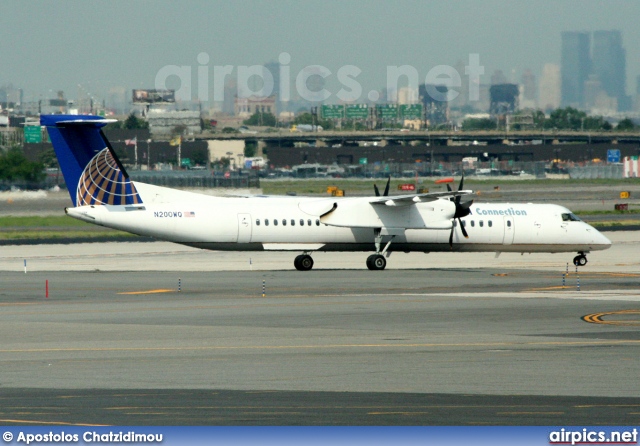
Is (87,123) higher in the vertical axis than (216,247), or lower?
higher

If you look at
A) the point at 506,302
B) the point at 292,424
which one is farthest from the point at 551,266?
the point at 292,424

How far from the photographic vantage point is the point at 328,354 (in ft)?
73.3

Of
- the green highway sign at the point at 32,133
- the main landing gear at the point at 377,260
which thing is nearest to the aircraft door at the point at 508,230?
the main landing gear at the point at 377,260

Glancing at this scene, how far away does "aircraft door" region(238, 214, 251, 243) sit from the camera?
42.8 meters

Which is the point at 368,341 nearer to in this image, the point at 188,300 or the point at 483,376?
the point at 483,376

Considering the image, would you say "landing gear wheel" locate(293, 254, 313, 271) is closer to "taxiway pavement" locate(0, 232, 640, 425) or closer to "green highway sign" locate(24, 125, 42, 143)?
"taxiway pavement" locate(0, 232, 640, 425)

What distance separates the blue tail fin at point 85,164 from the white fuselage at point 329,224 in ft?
1.54

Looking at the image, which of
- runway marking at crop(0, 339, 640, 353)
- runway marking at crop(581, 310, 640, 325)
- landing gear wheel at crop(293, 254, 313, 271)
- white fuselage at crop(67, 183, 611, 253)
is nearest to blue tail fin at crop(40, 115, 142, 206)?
white fuselage at crop(67, 183, 611, 253)

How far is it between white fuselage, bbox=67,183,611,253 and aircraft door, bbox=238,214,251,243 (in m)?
0.04

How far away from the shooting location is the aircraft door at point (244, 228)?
4277 centimetres

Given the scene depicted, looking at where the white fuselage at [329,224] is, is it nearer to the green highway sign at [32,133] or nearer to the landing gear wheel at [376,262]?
the landing gear wheel at [376,262]

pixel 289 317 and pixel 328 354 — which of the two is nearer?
pixel 328 354

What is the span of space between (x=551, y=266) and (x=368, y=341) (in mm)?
24655

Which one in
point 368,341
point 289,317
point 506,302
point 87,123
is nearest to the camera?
point 368,341
